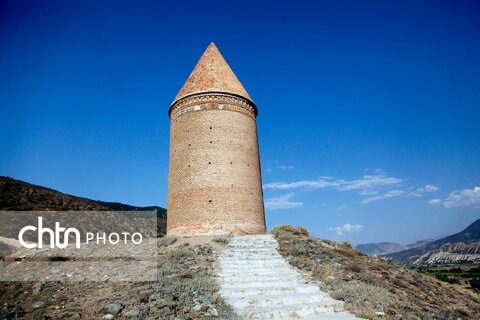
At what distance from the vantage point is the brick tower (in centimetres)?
1470

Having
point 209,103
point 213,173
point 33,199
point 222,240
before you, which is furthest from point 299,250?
point 33,199

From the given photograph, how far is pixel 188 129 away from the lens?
15.9 metres

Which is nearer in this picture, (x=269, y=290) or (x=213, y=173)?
(x=269, y=290)

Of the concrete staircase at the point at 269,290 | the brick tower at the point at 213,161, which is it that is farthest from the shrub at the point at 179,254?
the brick tower at the point at 213,161

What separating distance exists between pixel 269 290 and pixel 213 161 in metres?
8.35

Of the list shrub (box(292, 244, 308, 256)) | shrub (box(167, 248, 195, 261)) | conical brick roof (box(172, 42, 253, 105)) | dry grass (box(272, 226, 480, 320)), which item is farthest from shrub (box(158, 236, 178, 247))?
conical brick roof (box(172, 42, 253, 105))

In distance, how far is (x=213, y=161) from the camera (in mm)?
15211

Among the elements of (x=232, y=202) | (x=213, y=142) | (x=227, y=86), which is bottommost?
(x=232, y=202)

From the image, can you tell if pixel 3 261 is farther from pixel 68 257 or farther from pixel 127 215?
pixel 127 215

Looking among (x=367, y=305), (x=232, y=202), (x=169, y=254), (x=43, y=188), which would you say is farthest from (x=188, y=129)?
(x=43, y=188)

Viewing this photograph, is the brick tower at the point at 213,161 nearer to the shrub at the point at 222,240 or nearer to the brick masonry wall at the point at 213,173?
the brick masonry wall at the point at 213,173

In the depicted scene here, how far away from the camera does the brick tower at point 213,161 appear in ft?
48.2

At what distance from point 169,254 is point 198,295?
157 inches

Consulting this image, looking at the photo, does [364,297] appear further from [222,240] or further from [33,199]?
[33,199]
